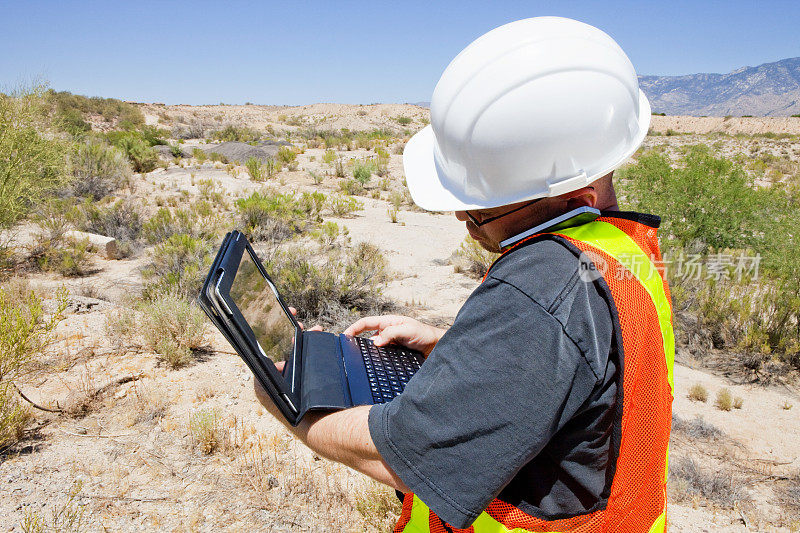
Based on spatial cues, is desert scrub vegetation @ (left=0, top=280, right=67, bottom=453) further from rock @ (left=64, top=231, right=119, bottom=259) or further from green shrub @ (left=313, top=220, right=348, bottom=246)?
green shrub @ (left=313, top=220, right=348, bottom=246)

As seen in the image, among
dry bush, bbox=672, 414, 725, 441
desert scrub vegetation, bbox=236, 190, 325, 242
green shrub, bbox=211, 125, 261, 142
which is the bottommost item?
dry bush, bbox=672, 414, 725, 441

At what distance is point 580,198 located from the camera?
1.05 meters

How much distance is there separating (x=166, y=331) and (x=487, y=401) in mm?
4086

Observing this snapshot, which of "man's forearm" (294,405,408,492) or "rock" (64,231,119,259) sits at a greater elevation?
"man's forearm" (294,405,408,492)

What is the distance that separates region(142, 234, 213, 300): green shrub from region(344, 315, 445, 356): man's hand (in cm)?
413

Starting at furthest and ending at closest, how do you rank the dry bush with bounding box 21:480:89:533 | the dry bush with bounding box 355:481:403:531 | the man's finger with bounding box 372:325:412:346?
the dry bush with bounding box 355:481:403:531
the dry bush with bounding box 21:480:89:533
the man's finger with bounding box 372:325:412:346

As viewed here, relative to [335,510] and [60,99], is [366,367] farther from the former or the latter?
[60,99]

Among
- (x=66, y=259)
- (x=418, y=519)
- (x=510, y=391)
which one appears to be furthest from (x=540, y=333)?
(x=66, y=259)

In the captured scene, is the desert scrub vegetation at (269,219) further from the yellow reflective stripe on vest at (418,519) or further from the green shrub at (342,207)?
the yellow reflective stripe on vest at (418,519)

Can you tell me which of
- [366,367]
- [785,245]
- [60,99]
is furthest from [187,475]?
[60,99]

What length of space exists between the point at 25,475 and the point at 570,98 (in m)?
3.41

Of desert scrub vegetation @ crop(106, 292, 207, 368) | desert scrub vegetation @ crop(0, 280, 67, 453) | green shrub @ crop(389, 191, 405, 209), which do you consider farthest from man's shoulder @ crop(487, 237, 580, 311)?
green shrub @ crop(389, 191, 405, 209)

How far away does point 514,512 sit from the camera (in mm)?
944

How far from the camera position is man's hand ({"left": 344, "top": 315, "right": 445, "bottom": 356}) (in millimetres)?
1808
